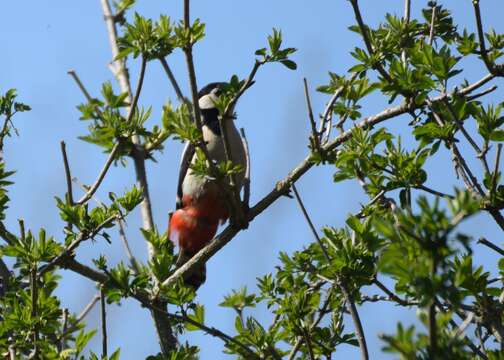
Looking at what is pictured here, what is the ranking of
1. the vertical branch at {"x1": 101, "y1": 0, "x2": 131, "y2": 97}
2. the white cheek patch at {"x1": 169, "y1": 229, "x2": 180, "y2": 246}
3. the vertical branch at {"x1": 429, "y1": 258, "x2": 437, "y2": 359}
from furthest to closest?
the white cheek patch at {"x1": 169, "y1": 229, "x2": 180, "y2": 246} < the vertical branch at {"x1": 101, "y1": 0, "x2": 131, "y2": 97} < the vertical branch at {"x1": 429, "y1": 258, "x2": 437, "y2": 359}

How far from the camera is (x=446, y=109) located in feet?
12.5

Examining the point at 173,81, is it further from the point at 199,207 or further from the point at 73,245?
the point at 199,207

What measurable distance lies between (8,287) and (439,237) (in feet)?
9.09

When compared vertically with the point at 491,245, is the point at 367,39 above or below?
above

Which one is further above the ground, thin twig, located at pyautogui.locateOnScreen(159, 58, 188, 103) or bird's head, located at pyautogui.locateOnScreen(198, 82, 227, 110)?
bird's head, located at pyautogui.locateOnScreen(198, 82, 227, 110)

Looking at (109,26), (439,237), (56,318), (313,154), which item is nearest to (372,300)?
(313,154)

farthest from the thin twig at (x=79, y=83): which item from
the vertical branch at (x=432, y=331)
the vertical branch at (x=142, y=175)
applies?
the vertical branch at (x=432, y=331)

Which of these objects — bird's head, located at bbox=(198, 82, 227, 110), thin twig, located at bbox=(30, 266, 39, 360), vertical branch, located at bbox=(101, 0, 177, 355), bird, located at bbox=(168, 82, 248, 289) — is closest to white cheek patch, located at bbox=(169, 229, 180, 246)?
bird, located at bbox=(168, 82, 248, 289)

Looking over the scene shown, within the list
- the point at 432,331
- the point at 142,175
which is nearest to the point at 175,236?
the point at 142,175

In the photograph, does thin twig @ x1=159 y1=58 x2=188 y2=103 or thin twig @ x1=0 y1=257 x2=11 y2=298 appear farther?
Answer: thin twig @ x1=0 y1=257 x2=11 y2=298

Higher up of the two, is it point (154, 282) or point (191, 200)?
point (191, 200)

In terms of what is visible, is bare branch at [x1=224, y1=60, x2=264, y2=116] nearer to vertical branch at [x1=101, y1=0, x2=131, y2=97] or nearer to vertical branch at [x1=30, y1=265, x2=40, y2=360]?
vertical branch at [x1=30, y1=265, x2=40, y2=360]

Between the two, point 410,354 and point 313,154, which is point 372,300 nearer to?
point 313,154

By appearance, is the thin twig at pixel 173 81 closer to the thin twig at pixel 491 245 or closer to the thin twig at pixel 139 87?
the thin twig at pixel 139 87
